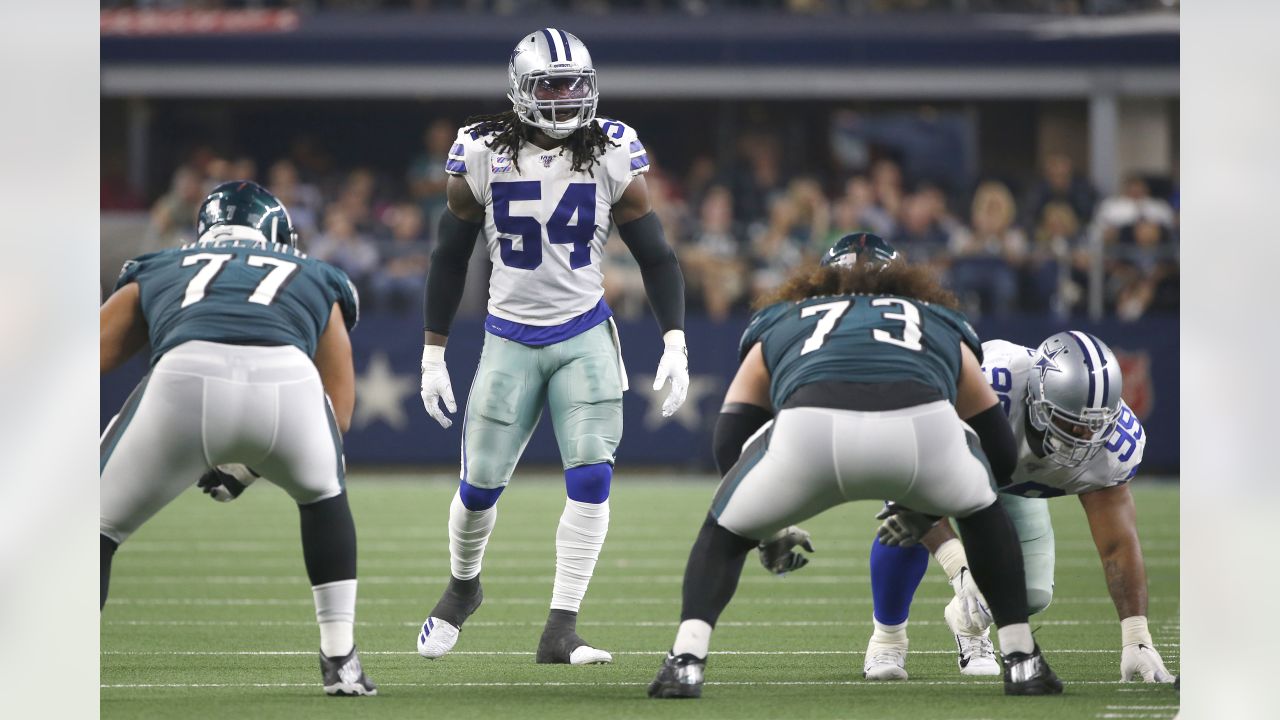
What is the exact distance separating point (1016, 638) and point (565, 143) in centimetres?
221

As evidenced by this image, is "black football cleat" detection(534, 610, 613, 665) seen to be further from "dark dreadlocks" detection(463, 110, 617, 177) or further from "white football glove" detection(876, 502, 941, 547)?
"dark dreadlocks" detection(463, 110, 617, 177)

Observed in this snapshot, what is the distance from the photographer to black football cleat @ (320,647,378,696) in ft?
16.0

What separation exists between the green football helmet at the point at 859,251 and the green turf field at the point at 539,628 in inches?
51.3

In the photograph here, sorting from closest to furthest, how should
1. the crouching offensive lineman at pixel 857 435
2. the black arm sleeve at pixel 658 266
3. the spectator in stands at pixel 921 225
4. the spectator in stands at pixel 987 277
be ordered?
the crouching offensive lineman at pixel 857 435 < the black arm sleeve at pixel 658 266 < the spectator in stands at pixel 987 277 < the spectator in stands at pixel 921 225

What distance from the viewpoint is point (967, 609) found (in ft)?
18.1

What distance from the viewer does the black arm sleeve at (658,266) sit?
19.4ft

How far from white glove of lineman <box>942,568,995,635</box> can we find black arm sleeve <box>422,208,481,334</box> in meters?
1.91

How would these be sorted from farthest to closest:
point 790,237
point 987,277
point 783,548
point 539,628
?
point 790,237
point 987,277
point 539,628
point 783,548

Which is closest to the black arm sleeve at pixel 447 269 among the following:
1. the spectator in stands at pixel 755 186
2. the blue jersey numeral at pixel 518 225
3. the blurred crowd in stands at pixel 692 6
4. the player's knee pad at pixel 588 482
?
the blue jersey numeral at pixel 518 225

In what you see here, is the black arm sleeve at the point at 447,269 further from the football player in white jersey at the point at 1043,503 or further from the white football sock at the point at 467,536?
the football player in white jersey at the point at 1043,503

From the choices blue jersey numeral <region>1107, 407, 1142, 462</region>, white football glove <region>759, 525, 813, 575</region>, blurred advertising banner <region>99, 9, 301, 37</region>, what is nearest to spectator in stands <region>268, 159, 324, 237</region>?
blurred advertising banner <region>99, 9, 301, 37</region>

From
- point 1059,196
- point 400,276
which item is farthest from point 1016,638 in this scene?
point 1059,196

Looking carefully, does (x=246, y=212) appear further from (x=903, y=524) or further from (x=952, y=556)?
(x=952, y=556)
